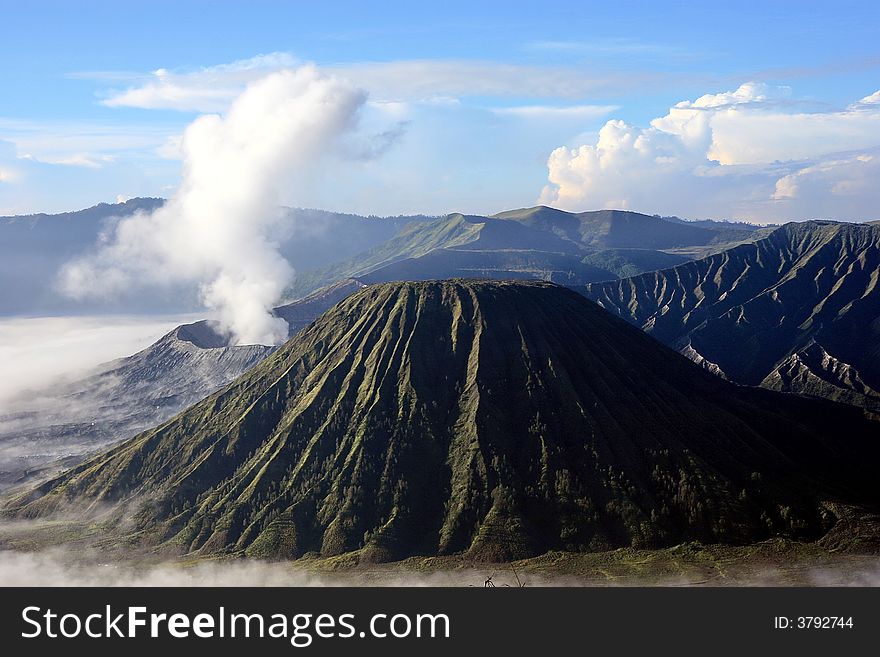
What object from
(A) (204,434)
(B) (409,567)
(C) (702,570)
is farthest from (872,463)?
(A) (204,434)

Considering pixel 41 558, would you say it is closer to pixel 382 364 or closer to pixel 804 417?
pixel 382 364

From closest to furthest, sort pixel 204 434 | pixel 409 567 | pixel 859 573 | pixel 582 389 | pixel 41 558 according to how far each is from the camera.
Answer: pixel 859 573, pixel 409 567, pixel 41 558, pixel 582 389, pixel 204 434

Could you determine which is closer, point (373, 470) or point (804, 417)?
point (373, 470)

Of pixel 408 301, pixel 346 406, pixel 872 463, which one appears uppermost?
pixel 408 301

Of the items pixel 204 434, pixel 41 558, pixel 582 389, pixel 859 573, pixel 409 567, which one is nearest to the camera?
pixel 859 573

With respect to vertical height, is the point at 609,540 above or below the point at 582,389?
below

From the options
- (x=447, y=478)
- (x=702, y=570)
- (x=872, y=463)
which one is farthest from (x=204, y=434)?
(x=872, y=463)
